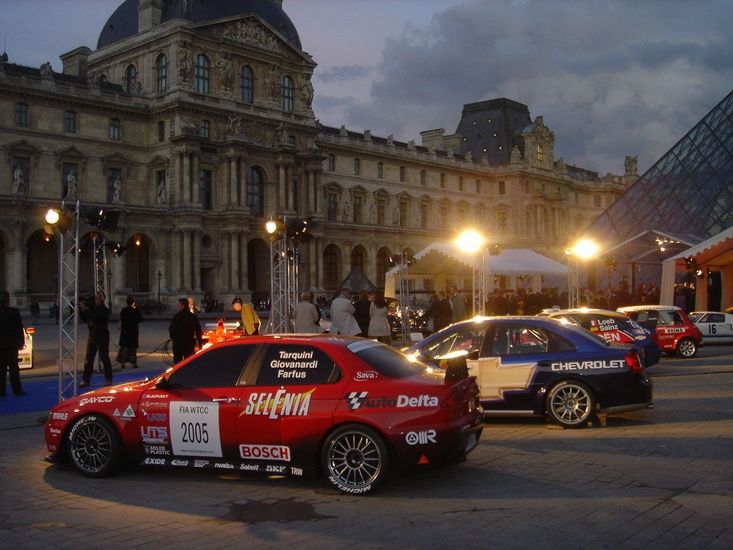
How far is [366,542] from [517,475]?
2.58 m

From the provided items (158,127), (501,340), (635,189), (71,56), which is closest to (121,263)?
(158,127)

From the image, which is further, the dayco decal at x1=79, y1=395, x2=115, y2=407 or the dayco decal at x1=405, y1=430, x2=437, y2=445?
the dayco decal at x1=79, y1=395, x2=115, y2=407

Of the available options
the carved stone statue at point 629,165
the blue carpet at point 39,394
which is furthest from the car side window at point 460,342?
the carved stone statue at point 629,165

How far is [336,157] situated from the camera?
2655 inches

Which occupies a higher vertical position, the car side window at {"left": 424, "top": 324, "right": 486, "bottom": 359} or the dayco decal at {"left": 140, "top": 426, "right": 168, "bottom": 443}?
the car side window at {"left": 424, "top": 324, "right": 486, "bottom": 359}

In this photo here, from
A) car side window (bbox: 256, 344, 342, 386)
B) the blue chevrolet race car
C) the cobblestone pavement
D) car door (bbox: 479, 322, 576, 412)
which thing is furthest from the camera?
car door (bbox: 479, 322, 576, 412)

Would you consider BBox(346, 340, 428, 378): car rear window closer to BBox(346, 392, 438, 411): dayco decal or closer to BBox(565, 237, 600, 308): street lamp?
BBox(346, 392, 438, 411): dayco decal

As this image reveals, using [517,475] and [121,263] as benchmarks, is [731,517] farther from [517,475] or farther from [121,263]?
[121,263]

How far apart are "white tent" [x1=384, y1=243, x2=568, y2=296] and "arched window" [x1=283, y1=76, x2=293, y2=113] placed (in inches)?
997

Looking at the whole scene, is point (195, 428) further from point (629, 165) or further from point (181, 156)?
point (629, 165)

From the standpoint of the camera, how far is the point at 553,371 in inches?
430

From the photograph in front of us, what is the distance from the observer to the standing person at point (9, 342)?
49.5 ft

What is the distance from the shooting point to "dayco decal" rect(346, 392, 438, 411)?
24.7 ft

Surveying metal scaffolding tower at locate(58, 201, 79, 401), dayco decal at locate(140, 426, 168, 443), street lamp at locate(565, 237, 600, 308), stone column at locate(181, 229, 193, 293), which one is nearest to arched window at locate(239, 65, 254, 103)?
stone column at locate(181, 229, 193, 293)
